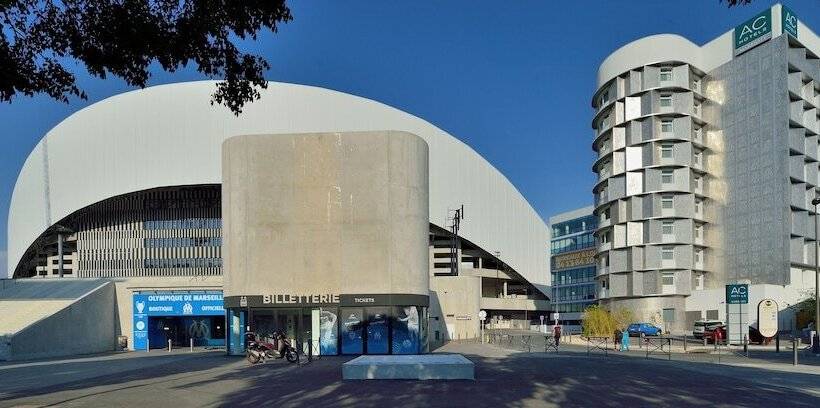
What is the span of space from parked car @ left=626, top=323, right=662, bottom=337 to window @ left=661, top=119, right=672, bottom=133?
2020 centimetres

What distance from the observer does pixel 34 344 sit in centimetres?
3791

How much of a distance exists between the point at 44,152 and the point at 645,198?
7282 centimetres

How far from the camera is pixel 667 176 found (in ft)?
215

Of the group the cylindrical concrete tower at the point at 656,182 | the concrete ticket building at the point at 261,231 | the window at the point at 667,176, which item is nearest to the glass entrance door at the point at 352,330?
the concrete ticket building at the point at 261,231

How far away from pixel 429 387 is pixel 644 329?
1810 inches

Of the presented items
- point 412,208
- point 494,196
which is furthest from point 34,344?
point 494,196

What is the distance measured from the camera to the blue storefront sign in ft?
144

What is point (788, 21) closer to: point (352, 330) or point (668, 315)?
point (668, 315)

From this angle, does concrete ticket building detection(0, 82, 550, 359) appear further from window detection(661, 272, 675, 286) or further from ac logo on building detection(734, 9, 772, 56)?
ac logo on building detection(734, 9, 772, 56)

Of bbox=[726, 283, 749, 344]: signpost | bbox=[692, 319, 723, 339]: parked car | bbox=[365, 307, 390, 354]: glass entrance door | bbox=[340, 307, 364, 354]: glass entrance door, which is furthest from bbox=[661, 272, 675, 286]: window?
bbox=[340, 307, 364, 354]: glass entrance door

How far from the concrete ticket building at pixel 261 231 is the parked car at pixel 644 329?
14.6 meters

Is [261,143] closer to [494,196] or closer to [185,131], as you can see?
[185,131]

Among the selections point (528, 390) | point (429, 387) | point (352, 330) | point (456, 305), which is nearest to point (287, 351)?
point (352, 330)

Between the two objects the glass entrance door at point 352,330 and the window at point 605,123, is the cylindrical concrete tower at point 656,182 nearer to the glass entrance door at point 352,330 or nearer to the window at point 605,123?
the window at point 605,123
